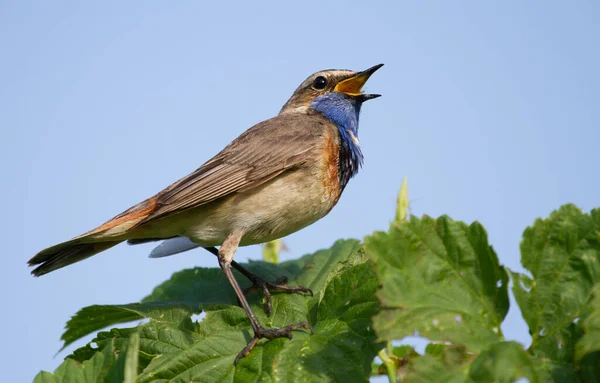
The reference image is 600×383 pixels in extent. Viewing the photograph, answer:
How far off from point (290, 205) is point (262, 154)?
0.70 metres

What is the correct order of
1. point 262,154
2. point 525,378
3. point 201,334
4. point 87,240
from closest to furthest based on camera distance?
point 525,378 → point 201,334 → point 87,240 → point 262,154

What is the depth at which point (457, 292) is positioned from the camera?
2.61 metres

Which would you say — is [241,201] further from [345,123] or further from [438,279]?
[438,279]

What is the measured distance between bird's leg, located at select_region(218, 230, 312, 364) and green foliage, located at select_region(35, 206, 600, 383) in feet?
0.33

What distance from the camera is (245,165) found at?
6.55m

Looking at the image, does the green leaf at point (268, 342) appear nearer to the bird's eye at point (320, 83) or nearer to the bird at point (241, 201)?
the bird at point (241, 201)

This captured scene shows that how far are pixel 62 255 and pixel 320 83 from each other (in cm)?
373

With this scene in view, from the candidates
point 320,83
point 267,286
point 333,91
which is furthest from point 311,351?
point 320,83

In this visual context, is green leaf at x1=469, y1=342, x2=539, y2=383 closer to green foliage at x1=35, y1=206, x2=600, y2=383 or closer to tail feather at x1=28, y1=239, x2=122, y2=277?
green foliage at x1=35, y1=206, x2=600, y2=383

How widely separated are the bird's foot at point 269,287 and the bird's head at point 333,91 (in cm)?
269

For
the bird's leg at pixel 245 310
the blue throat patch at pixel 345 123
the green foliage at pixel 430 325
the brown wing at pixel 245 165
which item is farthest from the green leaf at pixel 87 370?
the blue throat patch at pixel 345 123

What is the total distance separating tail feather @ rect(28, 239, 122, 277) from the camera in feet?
19.9

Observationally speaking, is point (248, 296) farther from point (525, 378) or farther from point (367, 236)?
point (525, 378)

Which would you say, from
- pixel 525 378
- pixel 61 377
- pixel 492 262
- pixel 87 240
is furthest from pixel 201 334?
pixel 87 240
